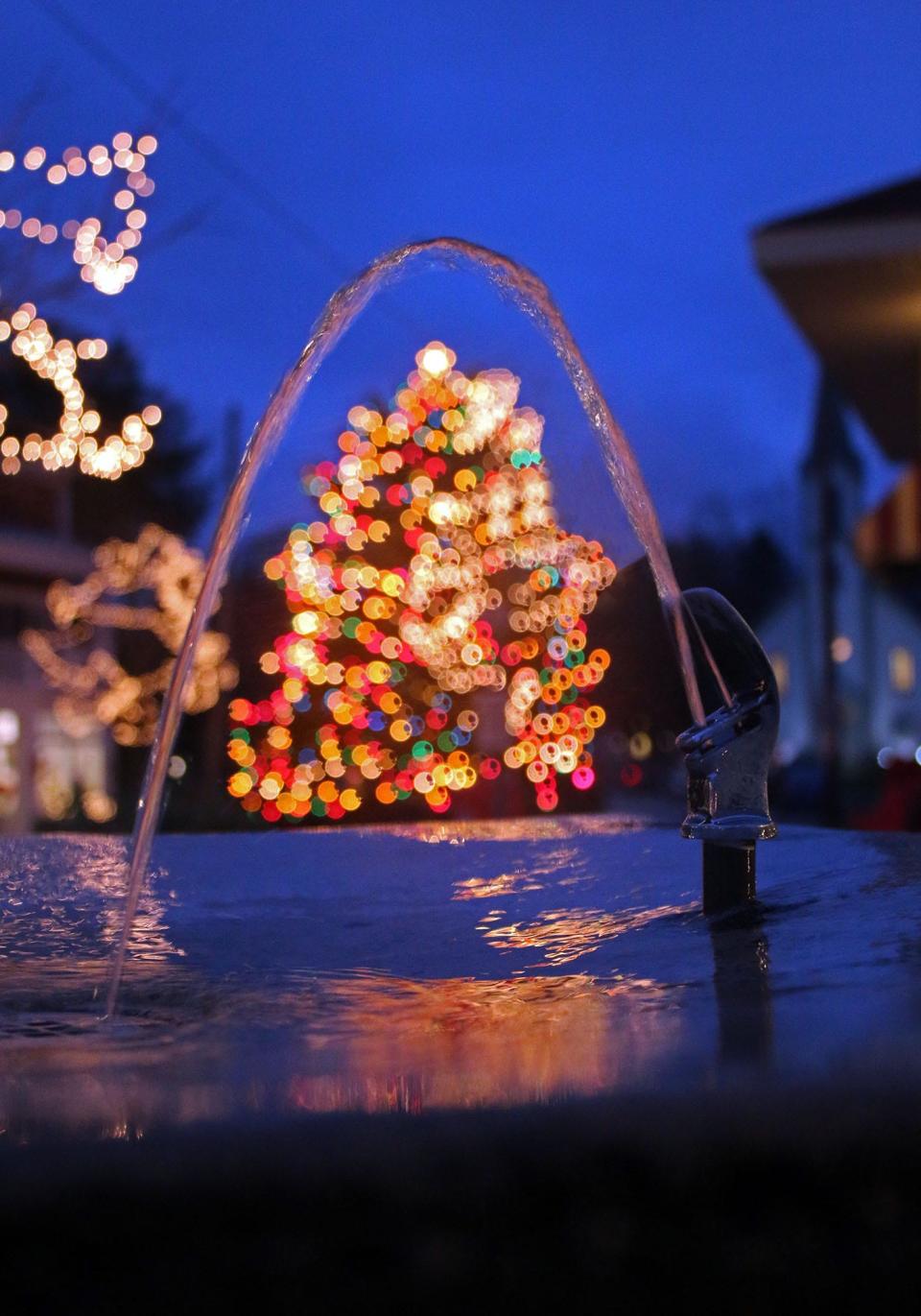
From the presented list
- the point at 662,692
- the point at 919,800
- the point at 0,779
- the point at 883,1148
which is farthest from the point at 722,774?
the point at 0,779

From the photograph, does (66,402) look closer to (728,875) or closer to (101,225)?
(101,225)

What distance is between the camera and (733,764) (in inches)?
97.3

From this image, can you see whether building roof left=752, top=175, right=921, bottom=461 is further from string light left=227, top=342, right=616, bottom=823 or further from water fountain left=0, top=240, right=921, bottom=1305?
water fountain left=0, top=240, right=921, bottom=1305

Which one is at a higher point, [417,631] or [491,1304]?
[417,631]

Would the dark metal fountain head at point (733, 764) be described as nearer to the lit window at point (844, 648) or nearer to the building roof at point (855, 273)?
the building roof at point (855, 273)

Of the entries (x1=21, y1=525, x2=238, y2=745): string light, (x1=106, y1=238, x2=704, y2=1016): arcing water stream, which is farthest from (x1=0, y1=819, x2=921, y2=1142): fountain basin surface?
(x1=21, y1=525, x2=238, y2=745): string light

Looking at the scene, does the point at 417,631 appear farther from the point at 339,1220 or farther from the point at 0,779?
the point at 339,1220

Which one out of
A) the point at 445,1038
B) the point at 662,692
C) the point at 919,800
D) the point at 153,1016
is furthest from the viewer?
the point at 919,800

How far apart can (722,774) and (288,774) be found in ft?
45.4

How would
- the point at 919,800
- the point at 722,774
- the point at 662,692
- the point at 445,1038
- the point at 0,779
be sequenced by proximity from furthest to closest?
the point at 0,779, the point at 919,800, the point at 662,692, the point at 722,774, the point at 445,1038

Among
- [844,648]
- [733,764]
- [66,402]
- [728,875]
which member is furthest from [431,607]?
[844,648]

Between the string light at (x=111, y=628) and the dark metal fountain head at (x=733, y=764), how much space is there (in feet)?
61.5

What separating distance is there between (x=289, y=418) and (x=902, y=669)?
5059 cm

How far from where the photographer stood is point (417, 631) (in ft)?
49.9
